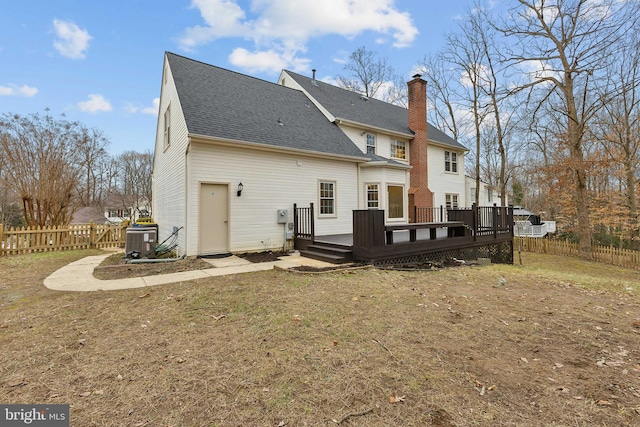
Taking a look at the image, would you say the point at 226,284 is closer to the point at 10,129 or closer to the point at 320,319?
the point at 320,319

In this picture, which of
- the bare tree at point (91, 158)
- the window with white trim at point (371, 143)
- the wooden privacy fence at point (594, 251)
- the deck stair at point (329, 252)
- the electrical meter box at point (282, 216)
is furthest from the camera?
the bare tree at point (91, 158)

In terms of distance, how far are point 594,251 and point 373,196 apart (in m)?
12.7

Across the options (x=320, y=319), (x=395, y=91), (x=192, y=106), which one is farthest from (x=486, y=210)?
(x=395, y=91)

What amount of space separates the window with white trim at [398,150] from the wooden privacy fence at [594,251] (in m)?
7.10

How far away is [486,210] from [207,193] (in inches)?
397

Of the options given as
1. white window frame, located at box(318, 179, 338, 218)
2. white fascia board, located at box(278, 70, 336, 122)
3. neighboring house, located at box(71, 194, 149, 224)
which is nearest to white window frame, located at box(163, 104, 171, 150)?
white window frame, located at box(318, 179, 338, 218)

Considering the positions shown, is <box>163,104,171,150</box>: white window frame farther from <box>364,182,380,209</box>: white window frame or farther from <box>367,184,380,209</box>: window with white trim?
<box>367,184,380,209</box>: window with white trim

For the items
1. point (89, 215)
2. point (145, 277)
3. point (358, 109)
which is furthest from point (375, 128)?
point (89, 215)

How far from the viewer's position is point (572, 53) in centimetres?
1395

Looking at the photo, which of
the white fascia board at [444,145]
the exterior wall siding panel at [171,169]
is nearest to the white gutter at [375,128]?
the white fascia board at [444,145]

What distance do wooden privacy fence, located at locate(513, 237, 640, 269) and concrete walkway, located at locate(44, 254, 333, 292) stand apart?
10.6 m

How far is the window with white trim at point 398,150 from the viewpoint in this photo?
623 inches

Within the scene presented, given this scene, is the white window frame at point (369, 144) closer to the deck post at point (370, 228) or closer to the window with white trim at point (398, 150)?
the window with white trim at point (398, 150)

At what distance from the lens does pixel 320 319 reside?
12.1ft
